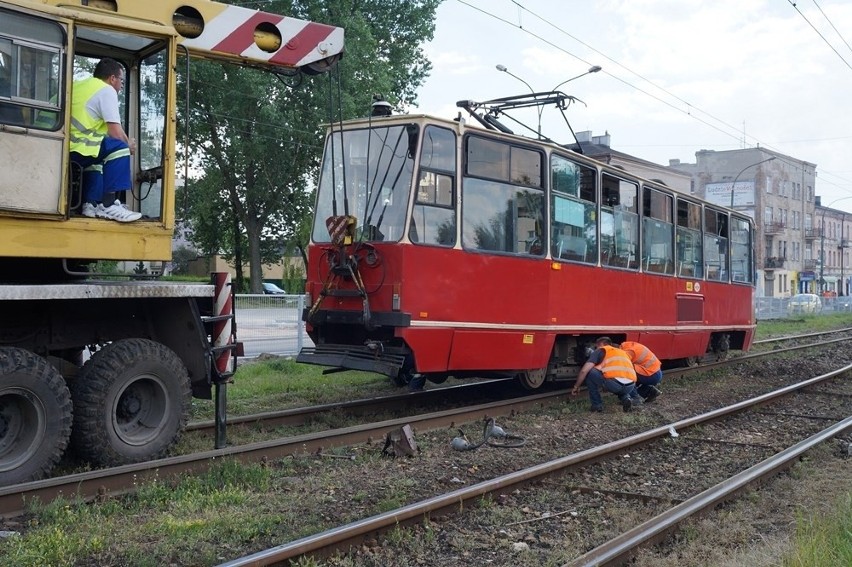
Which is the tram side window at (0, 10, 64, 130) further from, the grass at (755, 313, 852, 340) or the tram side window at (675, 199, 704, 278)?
the grass at (755, 313, 852, 340)

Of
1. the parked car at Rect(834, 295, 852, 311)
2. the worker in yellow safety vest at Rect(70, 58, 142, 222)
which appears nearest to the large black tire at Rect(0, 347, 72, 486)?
the worker in yellow safety vest at Rect(70, 58, 142, 222)

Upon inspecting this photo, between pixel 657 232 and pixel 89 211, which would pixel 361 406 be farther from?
pixel 657 232

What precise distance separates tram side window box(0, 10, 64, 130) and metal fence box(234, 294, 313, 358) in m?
9.66

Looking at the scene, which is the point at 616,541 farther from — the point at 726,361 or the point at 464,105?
the point at 726,361

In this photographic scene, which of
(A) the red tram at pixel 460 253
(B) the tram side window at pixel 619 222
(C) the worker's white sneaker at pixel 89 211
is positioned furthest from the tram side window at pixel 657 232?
(C) the worker's white sneaker at pixel 89 211

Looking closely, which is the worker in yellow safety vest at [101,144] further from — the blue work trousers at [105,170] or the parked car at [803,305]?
the parked car at [803,305]

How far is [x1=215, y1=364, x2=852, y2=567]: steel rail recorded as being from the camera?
15.2 feet

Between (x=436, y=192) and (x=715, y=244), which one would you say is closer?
(x=436, y=192)

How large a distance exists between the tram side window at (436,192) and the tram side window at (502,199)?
20 centimetres

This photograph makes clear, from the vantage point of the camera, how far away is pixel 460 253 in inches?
381

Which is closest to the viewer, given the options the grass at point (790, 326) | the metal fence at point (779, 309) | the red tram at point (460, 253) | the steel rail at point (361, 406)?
the steel rail at point (361, 406)

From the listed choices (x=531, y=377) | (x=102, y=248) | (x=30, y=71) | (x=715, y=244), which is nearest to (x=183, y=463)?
(x=102, y=248)

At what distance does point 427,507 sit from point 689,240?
1099cm

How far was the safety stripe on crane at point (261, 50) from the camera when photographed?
23.7ft
